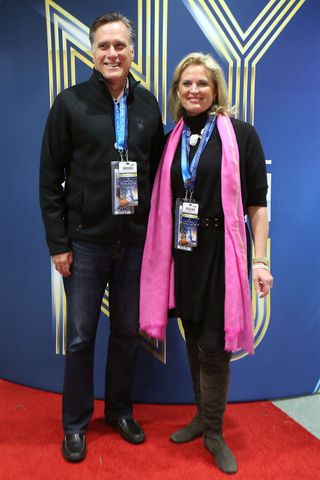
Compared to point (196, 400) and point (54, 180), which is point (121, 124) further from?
point (196, 400)

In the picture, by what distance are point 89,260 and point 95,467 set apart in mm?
853

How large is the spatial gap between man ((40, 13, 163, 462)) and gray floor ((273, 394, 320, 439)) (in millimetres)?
993

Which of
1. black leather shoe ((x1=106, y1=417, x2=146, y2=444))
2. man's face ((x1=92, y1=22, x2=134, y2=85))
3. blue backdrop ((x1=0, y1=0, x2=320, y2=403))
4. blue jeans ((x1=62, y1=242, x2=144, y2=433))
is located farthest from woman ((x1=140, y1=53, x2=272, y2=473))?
blue backdrop ((x1=0, y1=0, x2=320, y2=403))

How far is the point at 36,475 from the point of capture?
1.75 meters

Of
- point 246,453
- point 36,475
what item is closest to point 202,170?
point 246,453

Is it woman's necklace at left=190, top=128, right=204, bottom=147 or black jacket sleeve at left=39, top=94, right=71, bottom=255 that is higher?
woman's necklace at left=190, top=128, right=204, bottom=147

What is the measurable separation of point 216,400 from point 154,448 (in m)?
0.39

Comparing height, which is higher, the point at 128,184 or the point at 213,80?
the point at 213,80

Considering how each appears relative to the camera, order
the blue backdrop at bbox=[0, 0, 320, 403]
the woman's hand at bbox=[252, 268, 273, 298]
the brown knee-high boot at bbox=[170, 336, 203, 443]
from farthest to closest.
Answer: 1. the blue backdrop at bbox=[0, 0, 320, 403]
2. the brown knee-high boot at bbox=[170, 336, 203, 443]
3. the woman's hand at bbox=[252, 268, 273, 298]

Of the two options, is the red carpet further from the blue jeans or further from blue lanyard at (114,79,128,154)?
blue lanyard at (114,79,128,154)

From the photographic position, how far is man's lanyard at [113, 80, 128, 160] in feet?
5.62

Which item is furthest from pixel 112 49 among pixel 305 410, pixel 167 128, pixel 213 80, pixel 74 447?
pixel 305 410

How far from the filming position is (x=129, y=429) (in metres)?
2.00

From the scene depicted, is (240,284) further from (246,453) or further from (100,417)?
(100,417)
